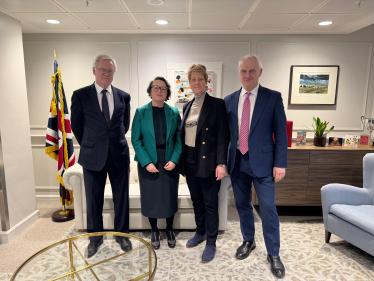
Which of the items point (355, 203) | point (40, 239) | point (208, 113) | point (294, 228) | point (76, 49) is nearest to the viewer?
point (208, 113)

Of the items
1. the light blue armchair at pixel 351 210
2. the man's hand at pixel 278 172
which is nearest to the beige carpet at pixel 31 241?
the man's hand at pixel 278 172

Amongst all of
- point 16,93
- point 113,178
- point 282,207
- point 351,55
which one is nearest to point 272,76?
point 351,55

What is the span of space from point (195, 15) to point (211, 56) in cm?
82

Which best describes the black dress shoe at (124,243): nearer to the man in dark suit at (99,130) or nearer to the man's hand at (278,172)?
the man in dark suit at (99,130)

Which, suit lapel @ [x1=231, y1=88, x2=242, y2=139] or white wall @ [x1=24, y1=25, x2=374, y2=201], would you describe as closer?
suit lapel @ [x1=231, y1=88, x2=242, y2=139]

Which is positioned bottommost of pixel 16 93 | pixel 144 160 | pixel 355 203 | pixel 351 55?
pixel 355 203

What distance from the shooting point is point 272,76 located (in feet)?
11.4

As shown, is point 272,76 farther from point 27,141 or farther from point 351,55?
point 27,141

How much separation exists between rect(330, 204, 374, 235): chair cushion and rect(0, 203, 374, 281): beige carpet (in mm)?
366

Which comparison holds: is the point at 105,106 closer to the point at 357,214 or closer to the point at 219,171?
the point at 219,171

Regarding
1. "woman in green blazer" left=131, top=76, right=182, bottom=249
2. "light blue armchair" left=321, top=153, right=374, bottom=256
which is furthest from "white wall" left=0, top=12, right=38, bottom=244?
"light blue armchair" left=321, top=153, right=374, bottom=256

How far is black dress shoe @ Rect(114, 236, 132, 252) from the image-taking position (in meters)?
1.63

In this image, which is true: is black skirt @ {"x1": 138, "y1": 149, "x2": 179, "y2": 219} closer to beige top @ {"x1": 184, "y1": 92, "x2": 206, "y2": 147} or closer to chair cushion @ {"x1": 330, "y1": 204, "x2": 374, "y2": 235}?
beige top @ {"x1": 184, "y1": 92, "x2": 206, "y2": 147}

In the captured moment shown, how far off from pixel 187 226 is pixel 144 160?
39.2 inches
